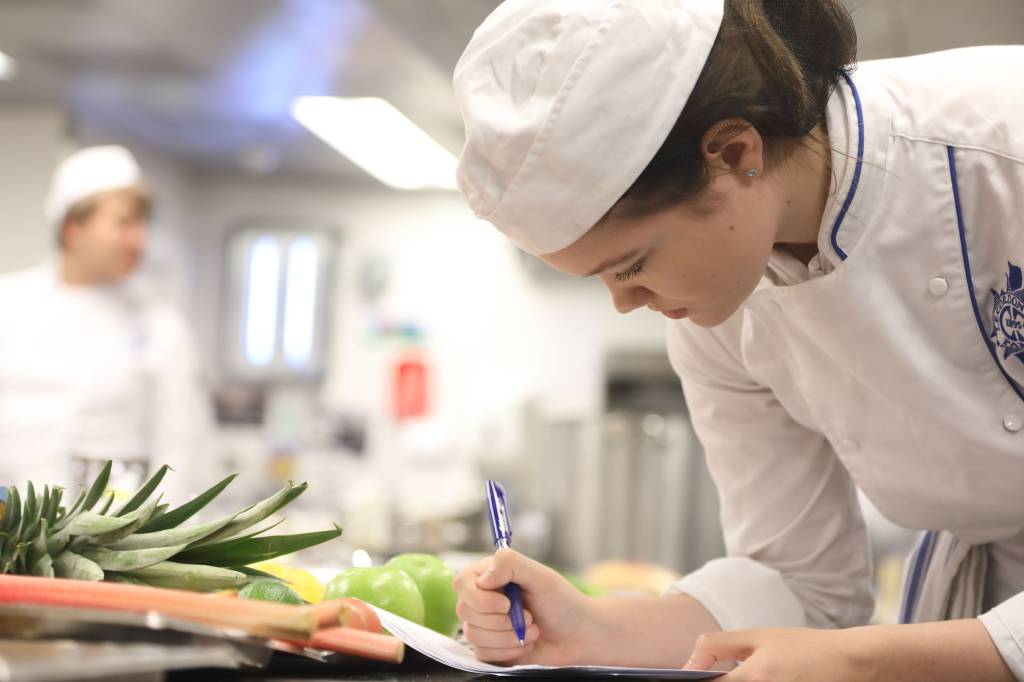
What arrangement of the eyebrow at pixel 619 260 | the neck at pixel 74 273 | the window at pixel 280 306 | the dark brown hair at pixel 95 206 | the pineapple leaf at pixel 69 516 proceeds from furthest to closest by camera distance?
the window at pixel 280 306, the neck at pixel 74 273, the dark brown hair at pixel 95 206, the eyebrow at pixel 619 260, the pineapple leaf at pixel 69 516

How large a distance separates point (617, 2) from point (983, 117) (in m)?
0.37

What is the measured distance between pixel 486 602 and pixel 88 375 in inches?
121

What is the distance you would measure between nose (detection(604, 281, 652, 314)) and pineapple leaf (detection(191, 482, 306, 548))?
0.33m

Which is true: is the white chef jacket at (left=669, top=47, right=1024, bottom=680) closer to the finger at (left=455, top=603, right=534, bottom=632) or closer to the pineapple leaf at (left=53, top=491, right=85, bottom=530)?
the finger at (left=455, top=603, right=534, bottom=632)

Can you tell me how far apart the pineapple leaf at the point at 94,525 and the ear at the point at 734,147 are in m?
0.55

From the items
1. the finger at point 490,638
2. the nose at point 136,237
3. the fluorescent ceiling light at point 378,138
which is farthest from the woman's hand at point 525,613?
the fluorescent ceiling light at point 378,138

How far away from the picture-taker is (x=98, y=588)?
670 mm

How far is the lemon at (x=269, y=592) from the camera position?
2.71 ft

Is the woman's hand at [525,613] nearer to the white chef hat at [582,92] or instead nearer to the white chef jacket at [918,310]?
the white chef jacket at [918,310]

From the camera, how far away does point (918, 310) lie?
1042 mm

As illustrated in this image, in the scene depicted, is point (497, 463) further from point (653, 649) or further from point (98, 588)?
point (98, 588)

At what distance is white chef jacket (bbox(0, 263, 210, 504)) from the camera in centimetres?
363

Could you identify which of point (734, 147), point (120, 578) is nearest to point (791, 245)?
point (734, 147)

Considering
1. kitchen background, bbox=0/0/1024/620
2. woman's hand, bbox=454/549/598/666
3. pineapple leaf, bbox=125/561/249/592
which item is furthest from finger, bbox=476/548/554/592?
kitchen background, bbox=0/0/1024/620
